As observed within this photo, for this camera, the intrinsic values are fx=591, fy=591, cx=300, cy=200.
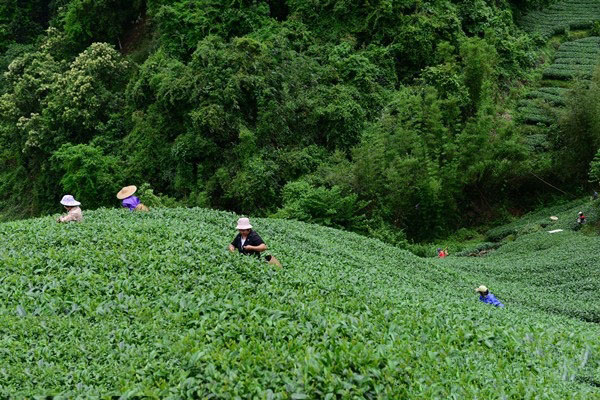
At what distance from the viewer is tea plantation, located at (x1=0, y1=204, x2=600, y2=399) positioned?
632 centimetres

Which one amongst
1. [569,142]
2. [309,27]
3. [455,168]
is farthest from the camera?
[309,27]

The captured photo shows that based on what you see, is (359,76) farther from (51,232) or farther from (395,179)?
(51,232)

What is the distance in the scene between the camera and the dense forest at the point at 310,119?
2548cm

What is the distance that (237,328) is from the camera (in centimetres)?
729

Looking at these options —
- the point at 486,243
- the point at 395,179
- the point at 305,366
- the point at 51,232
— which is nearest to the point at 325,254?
the point at 51,232

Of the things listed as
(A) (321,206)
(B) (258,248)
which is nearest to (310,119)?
(A) (321,206)

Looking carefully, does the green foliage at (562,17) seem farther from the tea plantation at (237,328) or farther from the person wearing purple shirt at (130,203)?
the person wearing purple shirt at (130,203)

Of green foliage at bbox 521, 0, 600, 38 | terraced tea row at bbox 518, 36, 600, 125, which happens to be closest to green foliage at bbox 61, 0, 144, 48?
terraced tea row at bbox 518, 36, 600, 125

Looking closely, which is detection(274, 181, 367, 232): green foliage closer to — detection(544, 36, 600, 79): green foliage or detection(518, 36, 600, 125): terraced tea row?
detection(518, 36, 600, 125): terraced tea row

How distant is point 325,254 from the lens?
1452 cm

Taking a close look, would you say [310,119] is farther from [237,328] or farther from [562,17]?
[562,17]

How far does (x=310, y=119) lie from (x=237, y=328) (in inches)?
845

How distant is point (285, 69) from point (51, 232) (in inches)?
746

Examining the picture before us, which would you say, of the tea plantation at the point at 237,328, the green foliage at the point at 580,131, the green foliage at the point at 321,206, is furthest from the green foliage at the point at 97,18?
the tea plantation at the point at 237,328
